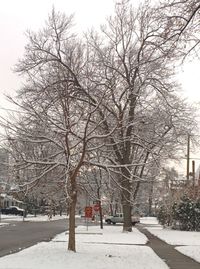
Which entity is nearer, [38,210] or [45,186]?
[45,186]

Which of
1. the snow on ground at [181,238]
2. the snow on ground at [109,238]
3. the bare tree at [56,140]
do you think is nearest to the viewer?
the bare tree at [56,140]

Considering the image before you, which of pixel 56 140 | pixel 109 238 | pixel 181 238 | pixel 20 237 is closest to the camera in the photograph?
pixel 56 140

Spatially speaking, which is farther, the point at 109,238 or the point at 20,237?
the point at 20,237

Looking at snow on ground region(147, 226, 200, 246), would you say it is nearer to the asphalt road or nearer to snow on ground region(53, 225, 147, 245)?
snow on ground region(53, 225, 147, 245)

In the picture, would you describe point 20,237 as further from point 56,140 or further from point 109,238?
point 56,140

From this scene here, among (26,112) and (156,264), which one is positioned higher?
(26,112)

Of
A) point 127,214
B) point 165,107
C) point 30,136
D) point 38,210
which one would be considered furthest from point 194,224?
point 38,210

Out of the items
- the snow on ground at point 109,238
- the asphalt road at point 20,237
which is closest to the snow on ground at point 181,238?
the snow on ground at point 109,238

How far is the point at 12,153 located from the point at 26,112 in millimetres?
1668

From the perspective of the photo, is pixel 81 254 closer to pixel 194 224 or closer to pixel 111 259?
pixel 111 259

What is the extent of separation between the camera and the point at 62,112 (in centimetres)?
2162

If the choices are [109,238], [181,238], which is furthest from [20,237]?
[181,238]

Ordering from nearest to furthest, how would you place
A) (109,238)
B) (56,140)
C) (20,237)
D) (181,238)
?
(56,140), (109,238), (20,237), (181,238)

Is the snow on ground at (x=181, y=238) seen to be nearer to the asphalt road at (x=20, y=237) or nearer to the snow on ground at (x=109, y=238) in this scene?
the snow on ground at (x=109, y=238)
